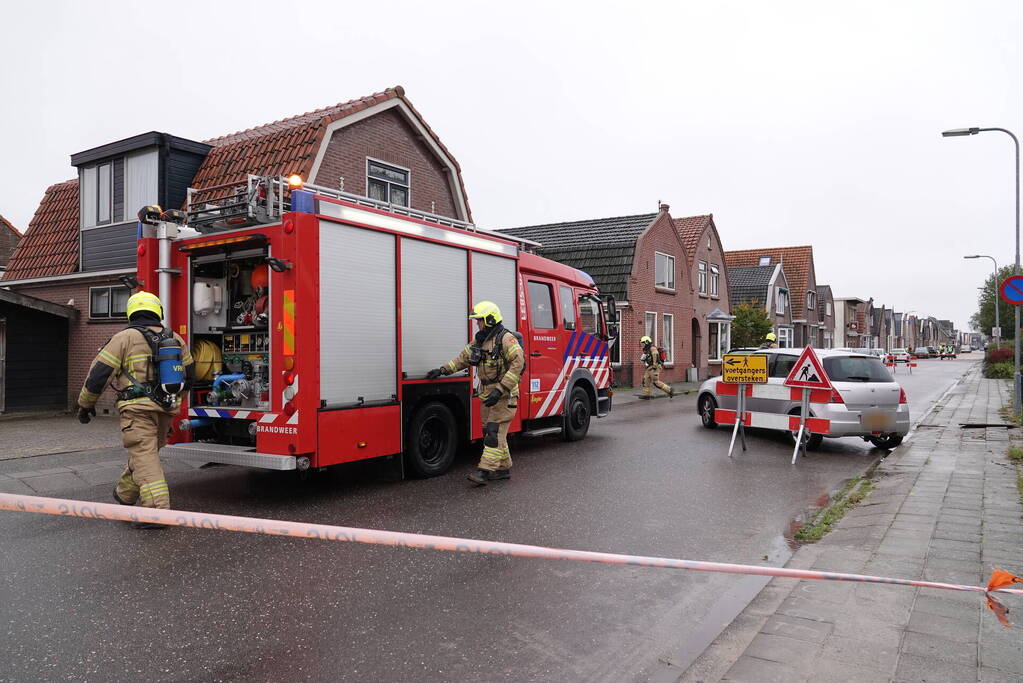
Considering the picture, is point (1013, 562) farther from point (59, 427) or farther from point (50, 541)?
point (59, 427)

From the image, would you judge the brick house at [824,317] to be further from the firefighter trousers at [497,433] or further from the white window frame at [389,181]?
the firefighter trousers at [497,433]

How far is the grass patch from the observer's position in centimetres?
564

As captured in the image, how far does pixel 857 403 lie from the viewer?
979 centimetres

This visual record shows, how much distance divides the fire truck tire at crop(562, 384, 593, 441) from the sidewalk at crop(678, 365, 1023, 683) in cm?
465

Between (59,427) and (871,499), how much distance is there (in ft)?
42.3

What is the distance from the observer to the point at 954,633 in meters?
3.51

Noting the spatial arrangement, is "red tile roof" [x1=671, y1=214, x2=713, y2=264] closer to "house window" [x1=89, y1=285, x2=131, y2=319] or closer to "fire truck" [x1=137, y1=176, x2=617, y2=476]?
"house window" [x1=89, y1=285, x2=131, y2=319]

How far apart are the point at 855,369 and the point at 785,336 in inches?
1474

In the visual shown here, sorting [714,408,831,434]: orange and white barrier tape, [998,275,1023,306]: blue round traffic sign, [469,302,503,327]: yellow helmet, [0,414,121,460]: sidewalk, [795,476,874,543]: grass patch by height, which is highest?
[998,275,1023,306]: blue round traffic sign

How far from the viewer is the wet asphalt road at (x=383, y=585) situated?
341 centimetres

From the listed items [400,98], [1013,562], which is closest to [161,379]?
[1013,562]

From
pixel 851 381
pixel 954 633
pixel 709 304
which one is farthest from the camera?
pixel 709 304

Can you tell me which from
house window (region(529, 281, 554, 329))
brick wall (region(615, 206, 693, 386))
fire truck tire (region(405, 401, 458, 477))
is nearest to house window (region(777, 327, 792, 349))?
brick wall (region(615, 206, 693, 386))

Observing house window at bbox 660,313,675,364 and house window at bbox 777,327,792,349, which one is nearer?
house window at bbox 660,313,675,364
